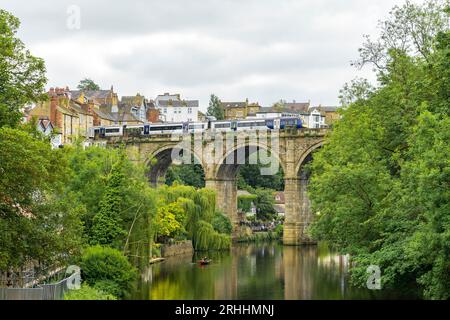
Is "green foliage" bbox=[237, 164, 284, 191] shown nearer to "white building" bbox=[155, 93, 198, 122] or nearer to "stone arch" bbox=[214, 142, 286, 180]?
"stone arch" bbox=[214, 142, 286, 180]

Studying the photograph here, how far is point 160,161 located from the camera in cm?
7188

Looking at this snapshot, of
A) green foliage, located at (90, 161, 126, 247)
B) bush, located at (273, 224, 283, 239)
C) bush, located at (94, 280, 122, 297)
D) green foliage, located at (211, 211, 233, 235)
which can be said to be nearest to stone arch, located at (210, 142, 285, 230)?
green foliage, located at (211, 211, 233, 235)

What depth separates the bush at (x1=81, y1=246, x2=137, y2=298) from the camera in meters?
30.1

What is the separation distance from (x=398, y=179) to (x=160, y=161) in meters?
43.6

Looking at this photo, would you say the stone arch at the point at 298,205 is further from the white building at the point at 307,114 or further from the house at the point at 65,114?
the white building at the point at 307,114

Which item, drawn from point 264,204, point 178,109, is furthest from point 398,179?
point 178,109

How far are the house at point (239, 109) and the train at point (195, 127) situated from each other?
43547mm

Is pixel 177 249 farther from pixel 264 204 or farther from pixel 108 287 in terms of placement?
pixel 264 204

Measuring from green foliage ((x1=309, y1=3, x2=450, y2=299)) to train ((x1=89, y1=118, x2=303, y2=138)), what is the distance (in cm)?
2489

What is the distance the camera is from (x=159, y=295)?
3353 centimetres

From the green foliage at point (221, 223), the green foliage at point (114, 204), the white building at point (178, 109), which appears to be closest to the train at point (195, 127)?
the green foliage at point (221, 223)

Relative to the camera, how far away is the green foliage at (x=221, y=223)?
6050 cm

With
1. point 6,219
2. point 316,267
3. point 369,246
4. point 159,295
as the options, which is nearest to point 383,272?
point 369,246

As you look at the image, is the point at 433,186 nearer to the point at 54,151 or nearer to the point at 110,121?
the point at 54,151
